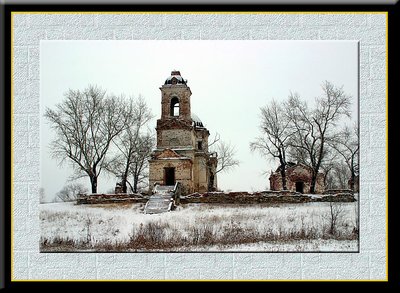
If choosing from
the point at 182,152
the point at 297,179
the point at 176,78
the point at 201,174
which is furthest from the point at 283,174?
the point at 182,152

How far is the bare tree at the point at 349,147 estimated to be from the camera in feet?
19.3

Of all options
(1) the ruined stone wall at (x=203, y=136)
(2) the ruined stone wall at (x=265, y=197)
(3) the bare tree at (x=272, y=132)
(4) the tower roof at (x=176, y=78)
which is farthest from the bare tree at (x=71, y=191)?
(3) the bare tree at (x=272, y=132)

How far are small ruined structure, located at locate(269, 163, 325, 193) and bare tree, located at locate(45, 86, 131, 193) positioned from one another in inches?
89.0

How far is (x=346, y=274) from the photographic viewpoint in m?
5.61

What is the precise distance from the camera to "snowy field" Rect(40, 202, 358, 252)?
5.86m

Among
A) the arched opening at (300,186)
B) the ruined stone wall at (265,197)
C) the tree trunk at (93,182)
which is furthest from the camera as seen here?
the arched opening at (300,186)

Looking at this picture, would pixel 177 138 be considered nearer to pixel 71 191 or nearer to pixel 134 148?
pixel 134 148

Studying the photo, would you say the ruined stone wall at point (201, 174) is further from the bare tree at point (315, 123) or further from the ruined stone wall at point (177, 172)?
the bare tree at point (315, 123)

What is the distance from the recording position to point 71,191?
645 cm

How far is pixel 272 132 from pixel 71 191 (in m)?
2.67

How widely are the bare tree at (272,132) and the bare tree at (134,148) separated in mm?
1666

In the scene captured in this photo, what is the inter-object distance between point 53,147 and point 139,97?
139 centimetres
